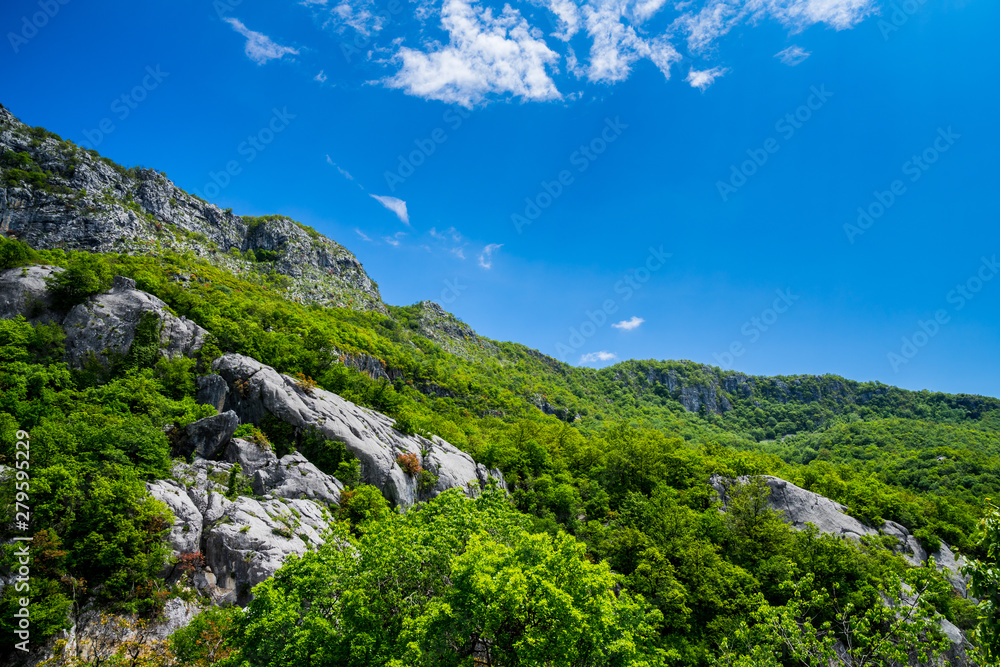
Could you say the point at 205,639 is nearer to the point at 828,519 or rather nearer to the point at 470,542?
the point at 470,542

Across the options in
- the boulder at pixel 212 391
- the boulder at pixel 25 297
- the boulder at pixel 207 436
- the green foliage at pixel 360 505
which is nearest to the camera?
the boulder at pixel 207 436

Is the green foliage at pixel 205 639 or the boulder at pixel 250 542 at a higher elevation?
the boulder at pixel 250 542

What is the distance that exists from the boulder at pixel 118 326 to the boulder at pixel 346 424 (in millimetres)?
4110

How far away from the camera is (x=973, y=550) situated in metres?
49.3

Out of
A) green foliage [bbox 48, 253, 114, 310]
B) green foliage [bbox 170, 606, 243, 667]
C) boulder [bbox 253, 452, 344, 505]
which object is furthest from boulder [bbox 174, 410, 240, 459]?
green foliage [bbox 48, 253, 114, 310]

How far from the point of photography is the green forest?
14.8 meters

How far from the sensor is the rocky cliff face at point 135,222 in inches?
2842

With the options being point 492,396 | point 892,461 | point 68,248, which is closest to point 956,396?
point 892,461

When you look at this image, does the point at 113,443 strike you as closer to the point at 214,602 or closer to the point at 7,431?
the point at 7,431

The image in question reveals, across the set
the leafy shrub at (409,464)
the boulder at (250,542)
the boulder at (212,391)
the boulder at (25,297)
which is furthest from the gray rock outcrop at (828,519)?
the boulder at (25,297)

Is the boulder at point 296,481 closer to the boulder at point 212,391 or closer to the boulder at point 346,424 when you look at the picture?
the boulder at point 346,424

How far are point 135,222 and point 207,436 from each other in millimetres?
75471

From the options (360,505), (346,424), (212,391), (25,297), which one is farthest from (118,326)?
(360,505)

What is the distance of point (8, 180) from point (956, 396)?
787ft
